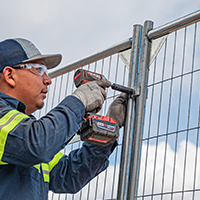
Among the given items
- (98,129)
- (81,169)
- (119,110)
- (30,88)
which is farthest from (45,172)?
(119,110)

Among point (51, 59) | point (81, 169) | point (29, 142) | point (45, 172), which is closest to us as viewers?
point (29, 142)

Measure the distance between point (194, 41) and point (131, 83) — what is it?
58 cm

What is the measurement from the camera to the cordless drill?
2.97 metres

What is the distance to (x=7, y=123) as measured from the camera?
8.12ft

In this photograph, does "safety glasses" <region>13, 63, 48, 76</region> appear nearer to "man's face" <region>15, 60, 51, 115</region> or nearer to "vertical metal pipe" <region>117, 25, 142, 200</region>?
"man's face" <region>15, 60, 51, 115</region>

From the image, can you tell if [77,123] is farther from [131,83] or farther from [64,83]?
[64,83]

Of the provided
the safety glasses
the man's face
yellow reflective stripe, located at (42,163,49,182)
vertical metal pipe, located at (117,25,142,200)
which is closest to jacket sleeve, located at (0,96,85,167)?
the man's face

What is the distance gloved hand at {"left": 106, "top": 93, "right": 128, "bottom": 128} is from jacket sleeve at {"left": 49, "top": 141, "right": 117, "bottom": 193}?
7.8 inches

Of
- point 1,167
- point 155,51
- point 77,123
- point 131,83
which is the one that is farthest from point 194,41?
point 1,167

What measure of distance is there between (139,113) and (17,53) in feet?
3.20

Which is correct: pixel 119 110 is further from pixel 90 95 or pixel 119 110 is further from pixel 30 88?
pixel 30 88

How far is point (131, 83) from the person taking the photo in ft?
10.6

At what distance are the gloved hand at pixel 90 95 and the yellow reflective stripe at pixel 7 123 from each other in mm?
466

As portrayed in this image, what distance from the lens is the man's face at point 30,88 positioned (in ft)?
9.16
